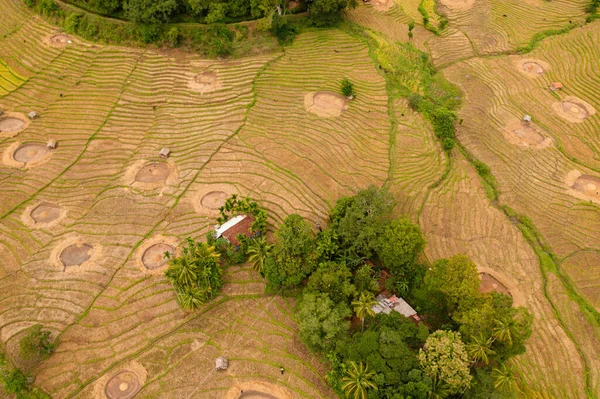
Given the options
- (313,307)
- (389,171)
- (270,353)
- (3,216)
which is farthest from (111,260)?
(389,171)

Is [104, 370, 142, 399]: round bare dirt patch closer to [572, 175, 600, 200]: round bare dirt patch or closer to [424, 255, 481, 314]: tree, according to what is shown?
[424, 255, 481, 314]: tree

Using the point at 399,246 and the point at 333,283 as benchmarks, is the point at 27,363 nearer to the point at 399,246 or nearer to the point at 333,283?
the point at 333,283

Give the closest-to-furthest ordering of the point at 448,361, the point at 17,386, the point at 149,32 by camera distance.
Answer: the point at 448,361, the point at 17,386, the point at 149,32

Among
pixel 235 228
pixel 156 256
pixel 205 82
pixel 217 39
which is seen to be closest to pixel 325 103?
pixel 205 82

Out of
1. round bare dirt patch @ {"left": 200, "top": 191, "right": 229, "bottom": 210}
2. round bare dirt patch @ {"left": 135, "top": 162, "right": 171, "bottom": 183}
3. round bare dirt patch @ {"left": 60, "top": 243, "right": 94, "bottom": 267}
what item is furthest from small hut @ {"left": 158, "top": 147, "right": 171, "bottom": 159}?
round bare dirt patch @ {"left": 60, "top": 243, "right": 94, "bottom": 267}

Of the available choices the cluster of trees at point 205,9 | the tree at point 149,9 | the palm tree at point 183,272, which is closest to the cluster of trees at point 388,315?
the palm tree at point 183,272

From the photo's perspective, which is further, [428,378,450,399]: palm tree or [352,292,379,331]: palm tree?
[352,292,379,331]: palm tree
